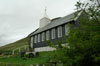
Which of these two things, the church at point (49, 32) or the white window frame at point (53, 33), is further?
the white window frame at point (53, 33)

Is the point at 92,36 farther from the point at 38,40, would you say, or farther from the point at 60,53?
the point at 38,40

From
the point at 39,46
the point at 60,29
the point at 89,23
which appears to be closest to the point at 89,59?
the point at 89,23

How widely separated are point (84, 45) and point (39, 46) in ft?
68.1

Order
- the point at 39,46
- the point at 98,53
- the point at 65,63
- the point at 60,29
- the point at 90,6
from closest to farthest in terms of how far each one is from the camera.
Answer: the point at 98,53
the point at 65,63
the point at 90,6
the point at 60,29
the point at 39,46

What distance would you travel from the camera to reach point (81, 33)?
496cm

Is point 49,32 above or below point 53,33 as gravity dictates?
above

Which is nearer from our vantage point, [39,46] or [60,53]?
[60,53]

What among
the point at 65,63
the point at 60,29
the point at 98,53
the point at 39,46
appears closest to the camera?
the point at 98,53

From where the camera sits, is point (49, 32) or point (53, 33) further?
point (49, 32)

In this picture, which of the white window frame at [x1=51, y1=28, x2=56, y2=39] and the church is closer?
the church

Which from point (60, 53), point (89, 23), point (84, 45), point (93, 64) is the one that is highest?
point (89, 23)

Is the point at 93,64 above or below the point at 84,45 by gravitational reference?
below

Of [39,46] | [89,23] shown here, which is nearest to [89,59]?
[89,23]

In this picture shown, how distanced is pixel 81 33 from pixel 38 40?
2102 centimetres
